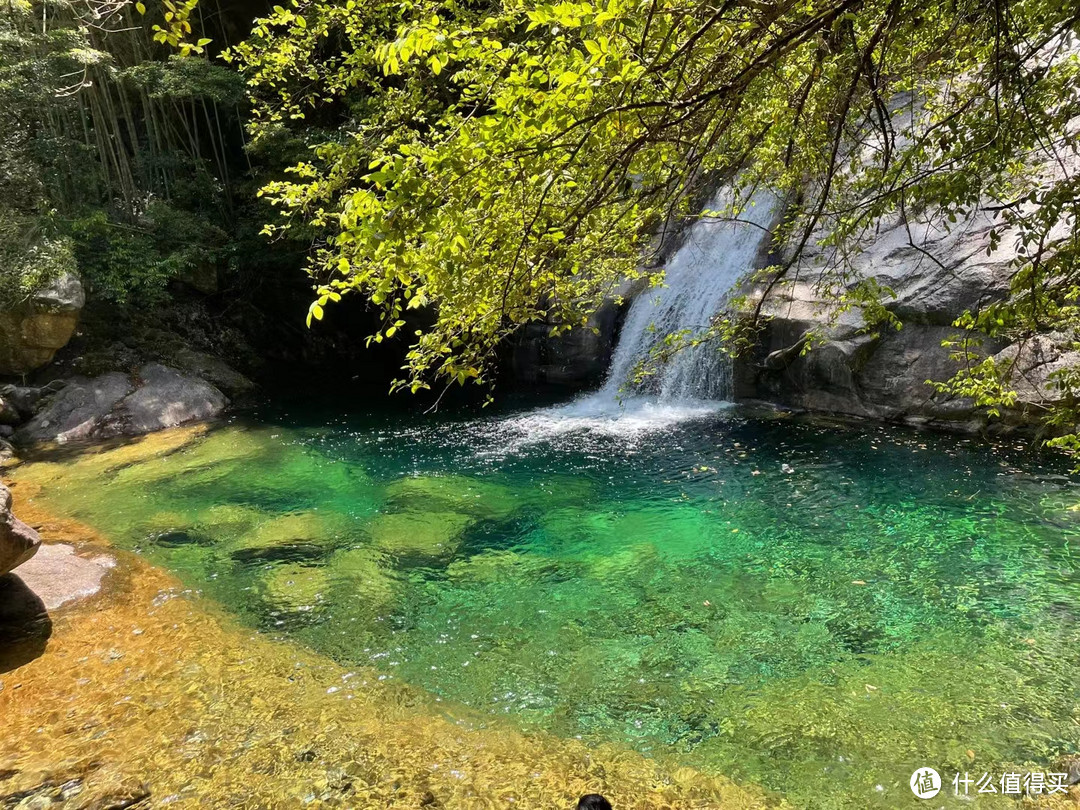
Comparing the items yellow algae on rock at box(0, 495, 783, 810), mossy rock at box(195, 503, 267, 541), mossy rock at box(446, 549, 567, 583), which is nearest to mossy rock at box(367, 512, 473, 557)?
mossy rock at box(446, 549, 567, 583)

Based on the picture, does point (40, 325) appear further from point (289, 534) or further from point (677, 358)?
point (677, 358)

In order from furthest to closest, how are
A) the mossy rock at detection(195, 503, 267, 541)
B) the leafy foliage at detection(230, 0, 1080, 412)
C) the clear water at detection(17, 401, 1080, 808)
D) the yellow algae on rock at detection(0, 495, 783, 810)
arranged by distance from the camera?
the mossy rock at detection(195, 503, 267, 541) → the clear water at detection(17, 401, 1080, 808) → the yellow algae on rock at detection(0, 495, 783, 810) → the leafy foliage at detection(230, 0, 1080, 412)

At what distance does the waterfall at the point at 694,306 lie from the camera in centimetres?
1264

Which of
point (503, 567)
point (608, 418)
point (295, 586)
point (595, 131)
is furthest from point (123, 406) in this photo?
point (595, 131)

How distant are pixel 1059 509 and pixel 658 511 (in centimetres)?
429

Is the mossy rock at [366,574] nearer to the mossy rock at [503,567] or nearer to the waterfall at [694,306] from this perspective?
the mossy rock at [503,567]

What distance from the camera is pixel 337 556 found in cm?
689

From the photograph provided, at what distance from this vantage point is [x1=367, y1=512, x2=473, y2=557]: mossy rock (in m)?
7.03

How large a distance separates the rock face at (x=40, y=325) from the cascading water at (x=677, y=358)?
833 cm

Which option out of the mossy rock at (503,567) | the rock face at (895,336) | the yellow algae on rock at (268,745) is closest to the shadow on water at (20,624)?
the yellow algae on rock at (268,745)

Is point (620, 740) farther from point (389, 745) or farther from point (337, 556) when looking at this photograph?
point (337, 556)

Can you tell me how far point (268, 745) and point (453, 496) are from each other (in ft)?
15.0

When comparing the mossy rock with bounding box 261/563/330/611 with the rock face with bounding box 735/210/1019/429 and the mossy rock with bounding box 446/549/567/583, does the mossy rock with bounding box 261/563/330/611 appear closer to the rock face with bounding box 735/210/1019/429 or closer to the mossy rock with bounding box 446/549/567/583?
the mossy rock with bounding box 446/549/567/583

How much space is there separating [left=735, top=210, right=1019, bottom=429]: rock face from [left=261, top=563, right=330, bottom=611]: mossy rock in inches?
299
